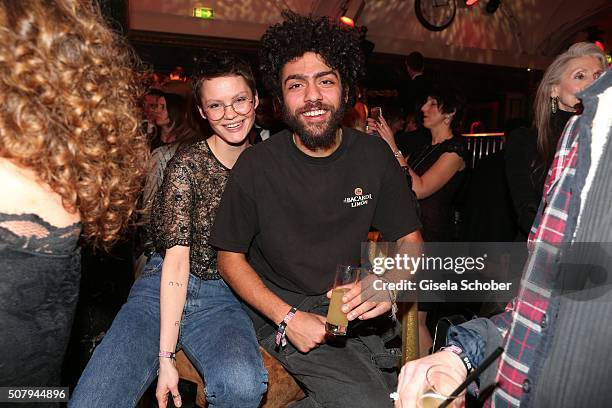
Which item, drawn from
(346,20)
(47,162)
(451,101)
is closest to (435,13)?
(346,20)

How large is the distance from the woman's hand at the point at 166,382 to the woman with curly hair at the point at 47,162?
2.54ft

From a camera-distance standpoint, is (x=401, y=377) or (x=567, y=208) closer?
(x=567, y=208)

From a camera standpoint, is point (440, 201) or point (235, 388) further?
point (440, 201)

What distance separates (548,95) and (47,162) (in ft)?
8.74

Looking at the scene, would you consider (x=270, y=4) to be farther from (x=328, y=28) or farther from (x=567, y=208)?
(x=567, y=208)

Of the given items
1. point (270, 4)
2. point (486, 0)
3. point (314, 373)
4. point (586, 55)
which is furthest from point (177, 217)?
point (486, 0)

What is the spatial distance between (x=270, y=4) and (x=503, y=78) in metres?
4.61

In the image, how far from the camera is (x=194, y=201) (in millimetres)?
2223

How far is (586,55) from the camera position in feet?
9.22

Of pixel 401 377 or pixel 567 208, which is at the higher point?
pixel 567 208

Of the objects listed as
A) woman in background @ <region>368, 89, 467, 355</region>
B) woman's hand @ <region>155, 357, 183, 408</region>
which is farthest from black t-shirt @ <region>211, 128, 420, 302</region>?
woman in background @ <region>368, 89, 467, 355</region>

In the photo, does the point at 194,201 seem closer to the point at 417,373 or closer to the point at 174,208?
the point at 174,208

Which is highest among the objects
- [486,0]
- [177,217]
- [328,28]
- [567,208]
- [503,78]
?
[486,0]

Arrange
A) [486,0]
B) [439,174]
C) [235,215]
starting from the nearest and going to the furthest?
1. [235,215]
2. [439,174]
3. [486,0]
